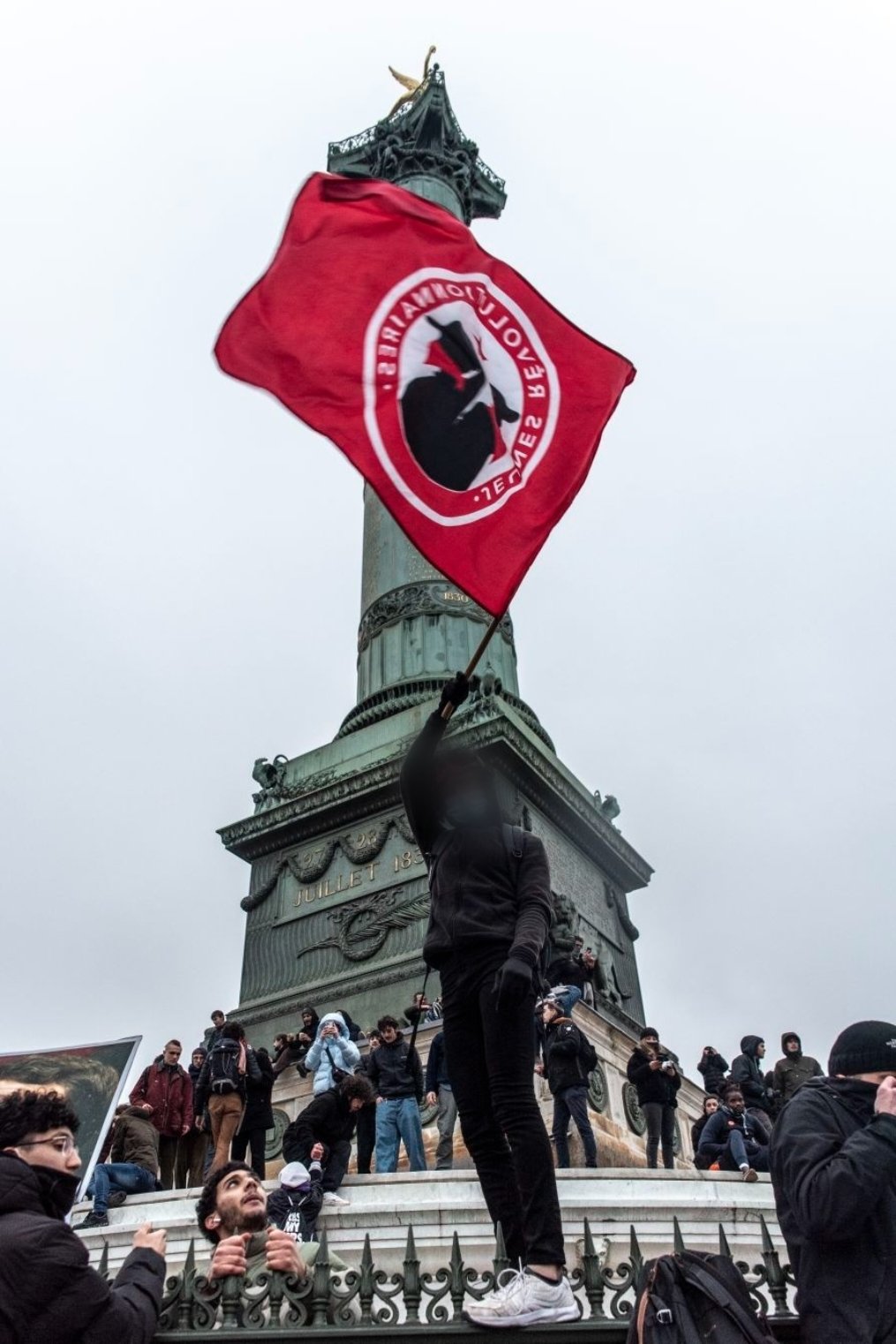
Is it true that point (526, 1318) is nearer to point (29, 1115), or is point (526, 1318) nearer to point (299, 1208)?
point (29, 1115)

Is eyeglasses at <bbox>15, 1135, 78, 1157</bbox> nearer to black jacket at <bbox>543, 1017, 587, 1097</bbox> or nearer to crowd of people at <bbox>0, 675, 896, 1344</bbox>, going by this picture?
crowd of people at <bbox>0, 675, 896, 1344</bbox>

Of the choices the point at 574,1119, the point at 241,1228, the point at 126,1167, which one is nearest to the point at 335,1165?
the point at 126,1167

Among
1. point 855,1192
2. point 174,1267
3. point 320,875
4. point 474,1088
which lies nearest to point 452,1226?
point 174,1267

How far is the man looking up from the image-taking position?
4938 millimetres

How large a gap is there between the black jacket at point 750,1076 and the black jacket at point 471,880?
7.88 metres

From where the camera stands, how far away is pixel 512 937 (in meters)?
5.51

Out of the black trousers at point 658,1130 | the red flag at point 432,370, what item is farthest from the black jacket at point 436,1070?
the red flag at point 432,370

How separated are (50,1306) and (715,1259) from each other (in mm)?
2215

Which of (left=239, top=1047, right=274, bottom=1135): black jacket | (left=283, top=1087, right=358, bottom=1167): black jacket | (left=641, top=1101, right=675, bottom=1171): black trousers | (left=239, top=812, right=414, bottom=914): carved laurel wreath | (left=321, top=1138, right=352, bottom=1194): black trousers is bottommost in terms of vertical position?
(left=321, top=1138, right=352, bottom=1194): black trousers

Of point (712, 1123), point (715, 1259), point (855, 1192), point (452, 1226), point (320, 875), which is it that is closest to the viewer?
point (855, 1192)

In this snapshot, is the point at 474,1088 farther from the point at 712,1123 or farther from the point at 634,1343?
the point at 712,1123

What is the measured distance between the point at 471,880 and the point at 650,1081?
7.28m

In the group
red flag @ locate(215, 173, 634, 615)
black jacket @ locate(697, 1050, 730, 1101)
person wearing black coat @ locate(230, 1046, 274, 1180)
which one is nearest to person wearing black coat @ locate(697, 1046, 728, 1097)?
black jacket @ locate(697, 1050, 730, 1101)

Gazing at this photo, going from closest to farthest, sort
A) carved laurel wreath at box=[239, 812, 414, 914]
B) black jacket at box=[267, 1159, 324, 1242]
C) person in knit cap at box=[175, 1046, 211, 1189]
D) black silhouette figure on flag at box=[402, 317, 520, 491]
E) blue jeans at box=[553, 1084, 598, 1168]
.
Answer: black silhouette figure on flag at box=[402, 317, 520, 491] → black jacket at box=[267, 1159, 324, 1242] → blue jeans at box=[553, 1084, 598, 1168] → person in knit cap at box=[175, 1046, 211, 1189] → carved laurel wreath at box=[239, 812, 414, 914]
